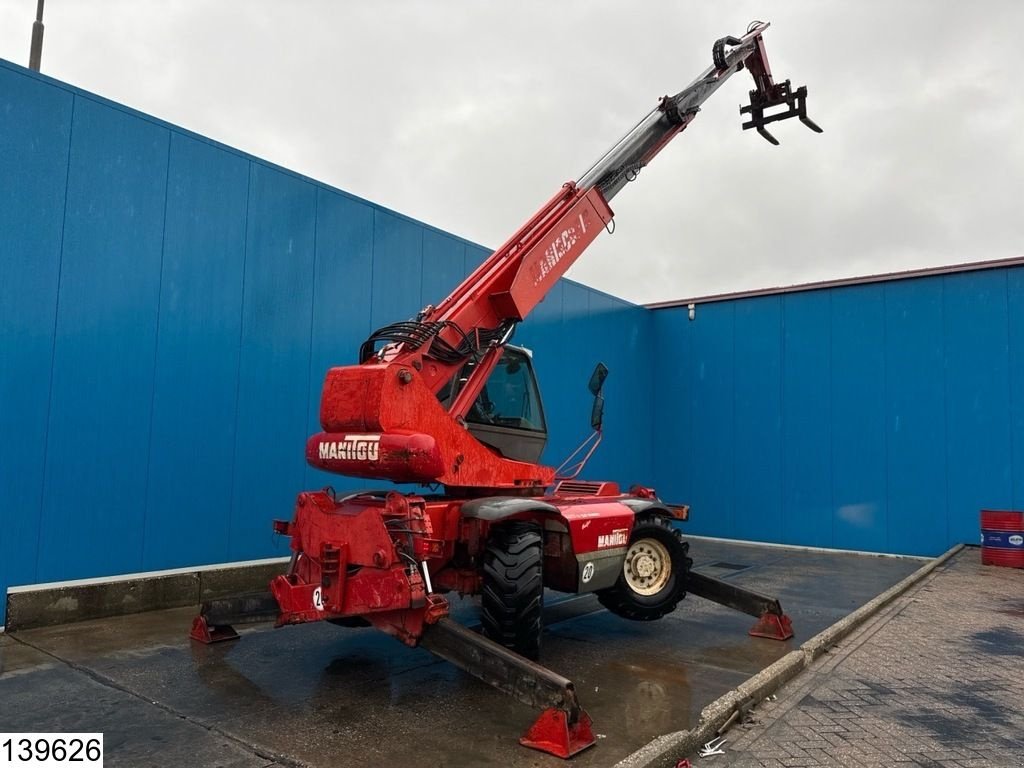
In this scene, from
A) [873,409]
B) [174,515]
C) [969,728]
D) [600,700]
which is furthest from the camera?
[873,409]

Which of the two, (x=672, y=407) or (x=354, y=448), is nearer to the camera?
(x=354, y=448)

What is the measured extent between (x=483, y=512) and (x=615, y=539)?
1.53 meters

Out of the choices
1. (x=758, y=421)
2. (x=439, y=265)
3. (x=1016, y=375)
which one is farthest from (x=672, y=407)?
(x=439, y=265)

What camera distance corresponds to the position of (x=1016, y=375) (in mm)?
11719

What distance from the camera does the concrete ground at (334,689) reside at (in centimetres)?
400

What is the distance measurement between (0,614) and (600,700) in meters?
5.19

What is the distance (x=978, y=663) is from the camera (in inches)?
231

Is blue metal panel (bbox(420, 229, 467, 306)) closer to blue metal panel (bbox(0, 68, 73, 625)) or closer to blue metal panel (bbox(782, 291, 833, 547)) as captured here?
blue metal panel (bbox(0, 68, 73, 625))

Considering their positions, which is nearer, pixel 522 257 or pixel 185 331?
pixel 522 257

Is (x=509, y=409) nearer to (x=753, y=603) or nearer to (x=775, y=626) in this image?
(x=753, y=603)

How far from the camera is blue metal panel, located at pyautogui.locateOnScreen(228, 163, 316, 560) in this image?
26.5ft

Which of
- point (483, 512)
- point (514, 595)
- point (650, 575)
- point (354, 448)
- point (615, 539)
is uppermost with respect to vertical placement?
point (354, 448)

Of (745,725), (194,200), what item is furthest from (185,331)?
(745,725)

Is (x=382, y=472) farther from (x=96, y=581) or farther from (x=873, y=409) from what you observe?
(x=873, y=409)
